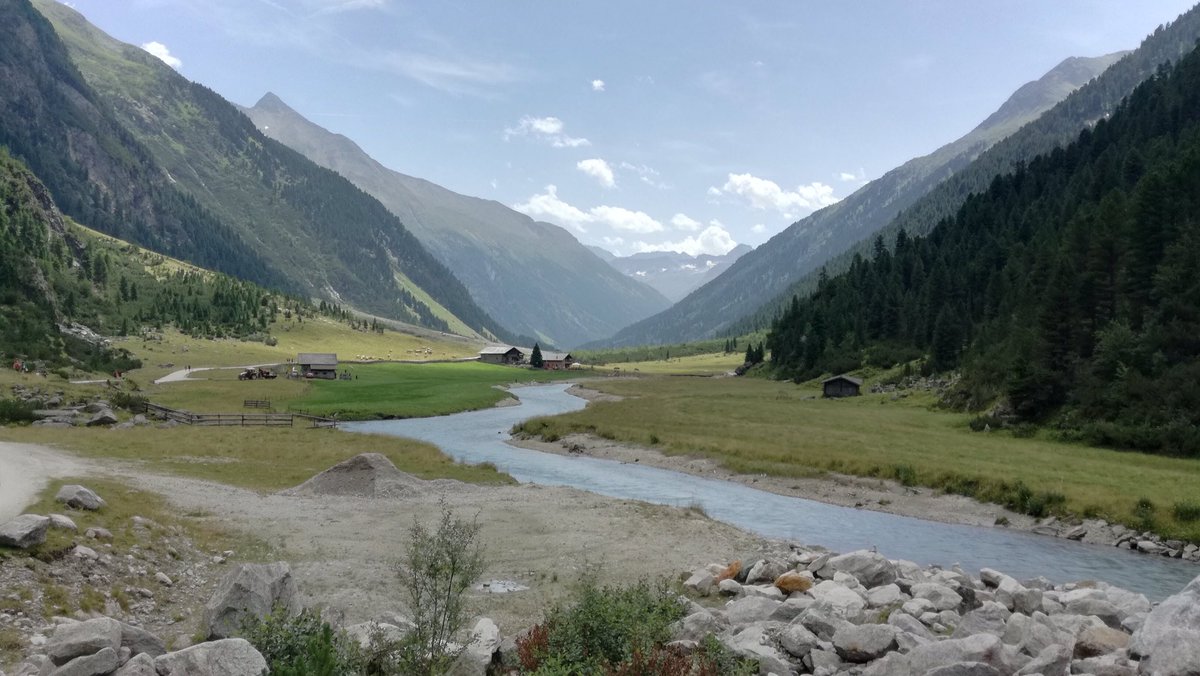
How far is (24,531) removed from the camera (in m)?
21.0

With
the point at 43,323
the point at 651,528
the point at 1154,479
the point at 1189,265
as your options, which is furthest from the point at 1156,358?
the point at 43,323

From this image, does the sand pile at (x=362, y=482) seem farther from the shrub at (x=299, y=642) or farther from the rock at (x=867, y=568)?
the shrub at (x=299, y=642)

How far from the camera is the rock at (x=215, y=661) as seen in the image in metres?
12.6

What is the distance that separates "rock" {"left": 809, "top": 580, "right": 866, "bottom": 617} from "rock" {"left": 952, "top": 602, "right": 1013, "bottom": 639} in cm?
263

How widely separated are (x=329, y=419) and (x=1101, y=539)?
272 ft

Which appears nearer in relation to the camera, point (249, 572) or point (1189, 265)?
point (249, 572)

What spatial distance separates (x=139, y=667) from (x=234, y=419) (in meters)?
78.0

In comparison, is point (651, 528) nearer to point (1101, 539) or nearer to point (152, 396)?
point (1101, 539)

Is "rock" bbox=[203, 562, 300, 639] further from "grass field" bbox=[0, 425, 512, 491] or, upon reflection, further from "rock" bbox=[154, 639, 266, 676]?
"grass field" bbox=[0, 425, 512, 491]

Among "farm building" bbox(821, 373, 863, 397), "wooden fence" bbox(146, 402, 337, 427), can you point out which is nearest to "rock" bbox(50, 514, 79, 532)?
"wooden fence" bbox(146, 402, 337, 427)

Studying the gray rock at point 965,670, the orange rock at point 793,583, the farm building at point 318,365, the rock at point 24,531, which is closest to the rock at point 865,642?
the gray rock at point 965,670

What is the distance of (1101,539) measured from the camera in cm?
3647

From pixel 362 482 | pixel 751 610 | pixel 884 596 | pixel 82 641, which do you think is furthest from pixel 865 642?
pixel 362 482

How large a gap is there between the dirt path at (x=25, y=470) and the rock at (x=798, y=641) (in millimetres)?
24099
